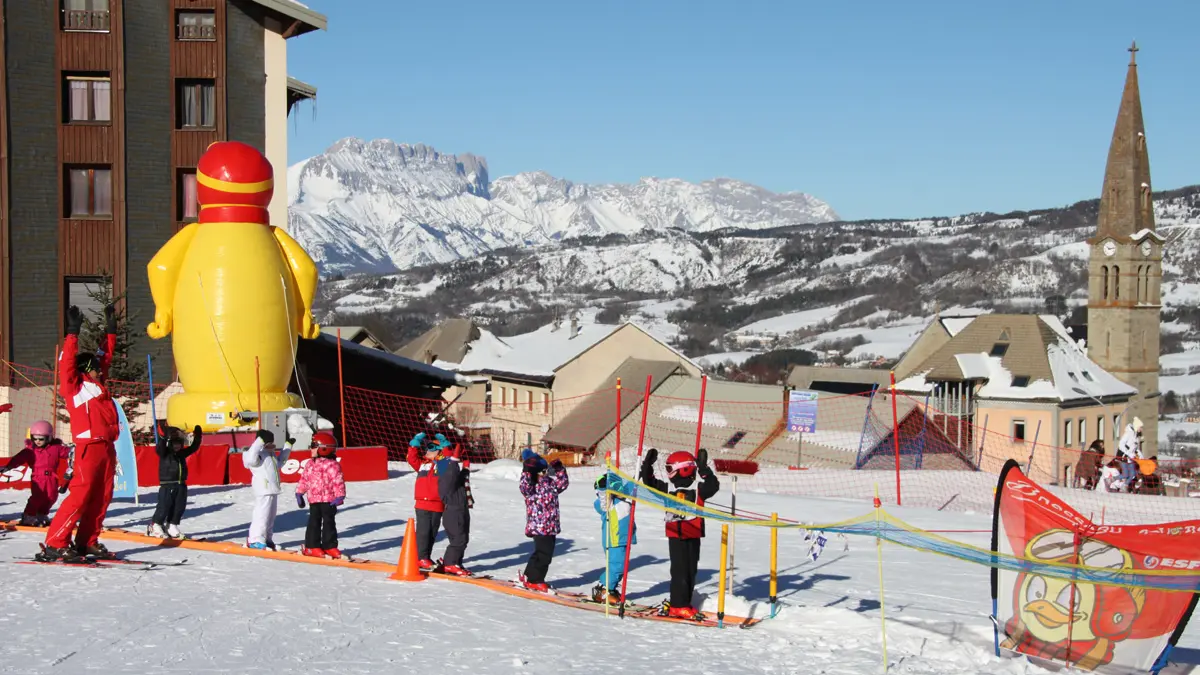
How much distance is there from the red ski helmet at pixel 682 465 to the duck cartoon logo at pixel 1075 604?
293cm

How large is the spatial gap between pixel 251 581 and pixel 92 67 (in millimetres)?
24092

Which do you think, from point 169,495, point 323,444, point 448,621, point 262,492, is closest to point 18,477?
point 169,495

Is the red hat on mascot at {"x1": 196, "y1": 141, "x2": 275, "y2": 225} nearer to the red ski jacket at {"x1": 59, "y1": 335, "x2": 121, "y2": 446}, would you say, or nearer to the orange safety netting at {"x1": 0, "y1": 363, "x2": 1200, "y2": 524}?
the orange safety netting at {"x1": 0, "y1": 363, "x2": 1200, "y2": 524}

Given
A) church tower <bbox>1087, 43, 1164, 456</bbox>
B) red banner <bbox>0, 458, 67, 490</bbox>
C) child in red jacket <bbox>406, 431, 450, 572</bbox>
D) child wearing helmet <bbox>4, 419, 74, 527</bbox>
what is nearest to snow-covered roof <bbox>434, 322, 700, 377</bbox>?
church tower <bbox>1087, 43, 1164, 456</bbox>

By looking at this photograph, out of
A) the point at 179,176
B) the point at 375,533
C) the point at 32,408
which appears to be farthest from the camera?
the point at 179,176

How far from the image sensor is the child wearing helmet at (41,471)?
1380 cm

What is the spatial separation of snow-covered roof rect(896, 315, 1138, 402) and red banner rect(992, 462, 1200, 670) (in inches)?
2020

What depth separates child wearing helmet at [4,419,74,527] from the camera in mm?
13805

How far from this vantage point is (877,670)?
9.40m

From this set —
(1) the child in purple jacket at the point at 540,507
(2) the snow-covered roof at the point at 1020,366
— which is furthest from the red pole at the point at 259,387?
(2) the snow-covered roof at the point at 1020,366

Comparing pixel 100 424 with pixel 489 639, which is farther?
pixel 100 424

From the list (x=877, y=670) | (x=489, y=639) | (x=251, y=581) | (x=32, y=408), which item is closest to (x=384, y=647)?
(x=489, y=639)

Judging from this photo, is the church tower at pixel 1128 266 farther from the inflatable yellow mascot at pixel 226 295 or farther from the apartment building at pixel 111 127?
the inflatable yellow mascot at pixel 226 295

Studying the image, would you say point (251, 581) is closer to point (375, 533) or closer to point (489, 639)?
point (489, 639)
